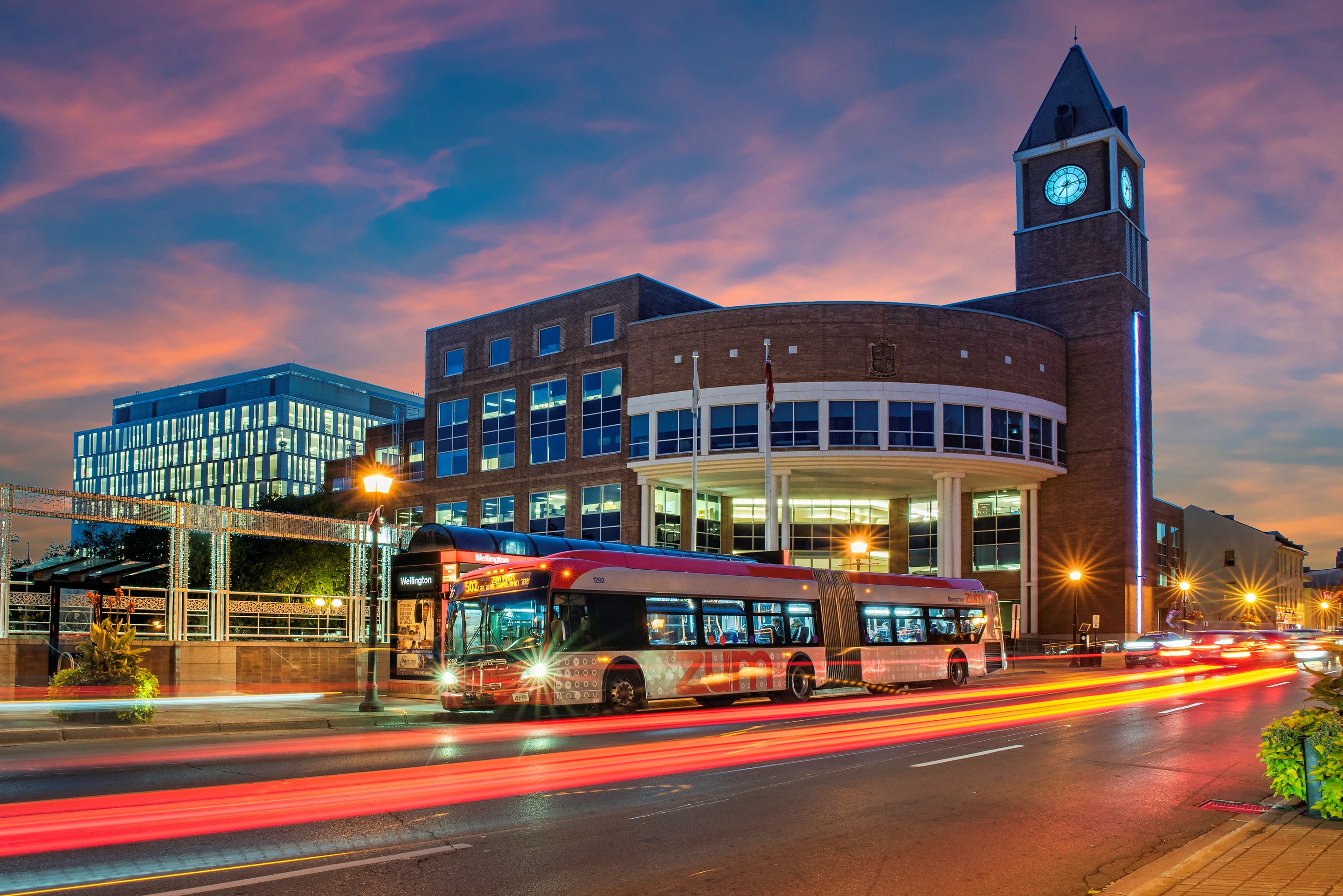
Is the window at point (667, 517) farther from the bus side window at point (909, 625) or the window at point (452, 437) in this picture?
the bus side window at point (909, 625)

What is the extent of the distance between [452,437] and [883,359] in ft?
94.8

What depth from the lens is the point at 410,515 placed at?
73625mm

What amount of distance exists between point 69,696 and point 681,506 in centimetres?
4514

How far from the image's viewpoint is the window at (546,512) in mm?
64062

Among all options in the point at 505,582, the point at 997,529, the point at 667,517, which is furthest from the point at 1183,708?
the point at 997,529

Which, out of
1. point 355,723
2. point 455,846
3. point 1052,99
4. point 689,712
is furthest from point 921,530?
point 455,846

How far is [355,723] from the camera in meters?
20.8

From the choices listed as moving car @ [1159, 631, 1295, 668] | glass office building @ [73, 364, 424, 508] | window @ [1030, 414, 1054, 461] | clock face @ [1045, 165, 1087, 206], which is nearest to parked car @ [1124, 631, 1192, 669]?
moving car @ [1159, 631, 1295, 668]

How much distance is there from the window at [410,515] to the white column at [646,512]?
60.7 feet

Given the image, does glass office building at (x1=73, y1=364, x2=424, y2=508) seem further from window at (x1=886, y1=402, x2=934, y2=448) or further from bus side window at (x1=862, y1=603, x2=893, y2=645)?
bus side window at (x1=862, y1=603, x2=893, y2=645)

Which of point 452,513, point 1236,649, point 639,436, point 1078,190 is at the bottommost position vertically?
point 1236,649

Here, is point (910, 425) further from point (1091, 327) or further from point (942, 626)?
point (942, 626)

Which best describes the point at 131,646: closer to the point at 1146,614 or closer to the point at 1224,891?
the point at 1224,891

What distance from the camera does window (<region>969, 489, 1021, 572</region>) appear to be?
214 feet
